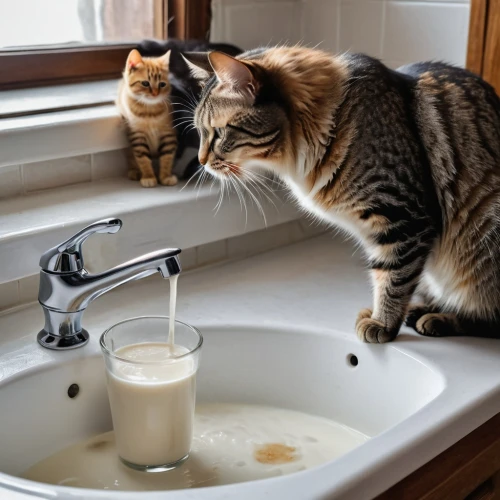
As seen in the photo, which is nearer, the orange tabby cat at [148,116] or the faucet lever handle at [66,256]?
the faucet lever handle at [66,256]

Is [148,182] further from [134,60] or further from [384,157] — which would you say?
[384,157]

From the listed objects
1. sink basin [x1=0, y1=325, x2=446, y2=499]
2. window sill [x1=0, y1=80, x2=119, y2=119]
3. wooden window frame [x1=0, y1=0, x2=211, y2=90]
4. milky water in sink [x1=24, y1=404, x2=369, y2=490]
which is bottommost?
milky water in sink [x1=24, y1=404, x2=369, y2=490]

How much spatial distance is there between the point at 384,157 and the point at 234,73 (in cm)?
28

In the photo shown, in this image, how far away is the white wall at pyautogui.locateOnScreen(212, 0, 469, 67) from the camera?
68.6 inches

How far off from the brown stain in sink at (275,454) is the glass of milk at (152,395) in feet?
0.37

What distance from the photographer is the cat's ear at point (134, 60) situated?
5.17 ft

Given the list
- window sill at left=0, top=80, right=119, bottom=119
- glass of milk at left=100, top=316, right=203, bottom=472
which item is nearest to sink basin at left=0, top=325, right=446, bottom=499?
glass of milk at left=100, top=316, right=203, bottom=472

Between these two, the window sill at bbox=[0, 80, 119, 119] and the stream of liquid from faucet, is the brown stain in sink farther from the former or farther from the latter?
the window sill at bbox=[0, 80, 119, 119]

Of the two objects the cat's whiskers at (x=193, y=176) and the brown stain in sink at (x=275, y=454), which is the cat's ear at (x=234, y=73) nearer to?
the cat's whiskers at (x=193, y=176)

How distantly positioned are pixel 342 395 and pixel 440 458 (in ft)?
1.01

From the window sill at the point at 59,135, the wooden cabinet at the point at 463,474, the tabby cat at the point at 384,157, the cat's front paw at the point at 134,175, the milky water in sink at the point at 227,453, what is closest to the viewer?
the wooden cabinet at the point at 463,474

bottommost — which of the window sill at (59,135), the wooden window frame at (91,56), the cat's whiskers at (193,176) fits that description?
the cat's whiskers at (193,176)

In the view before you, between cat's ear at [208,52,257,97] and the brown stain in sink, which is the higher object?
cat's ear at [208,52,257,97]

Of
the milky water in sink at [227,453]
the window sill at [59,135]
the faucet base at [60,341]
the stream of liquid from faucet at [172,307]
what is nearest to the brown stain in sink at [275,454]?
the milky water in sink at [227,453]
